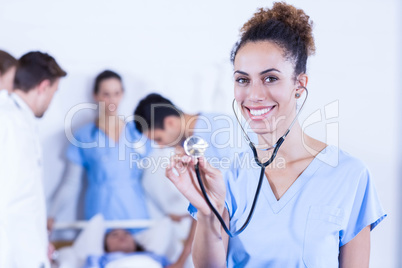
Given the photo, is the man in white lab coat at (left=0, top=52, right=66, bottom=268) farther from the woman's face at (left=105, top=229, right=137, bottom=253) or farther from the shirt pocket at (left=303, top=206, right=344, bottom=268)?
the shirt pocket at (left=303, top=206, right=344, bottom=268)

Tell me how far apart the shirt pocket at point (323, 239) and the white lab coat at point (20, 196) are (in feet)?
2.47

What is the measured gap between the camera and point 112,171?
1441mm

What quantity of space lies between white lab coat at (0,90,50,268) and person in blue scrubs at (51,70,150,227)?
0.44 ft

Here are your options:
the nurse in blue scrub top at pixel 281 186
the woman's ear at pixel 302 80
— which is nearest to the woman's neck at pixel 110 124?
the nurse in blue scrub top at pixel 281 186

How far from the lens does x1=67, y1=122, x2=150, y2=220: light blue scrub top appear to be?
1422mm

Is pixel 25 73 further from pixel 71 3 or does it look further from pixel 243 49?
pixel 243 49

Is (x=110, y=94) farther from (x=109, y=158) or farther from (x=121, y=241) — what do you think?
(x=121, y=241)

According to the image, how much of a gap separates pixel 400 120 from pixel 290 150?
2.03ft

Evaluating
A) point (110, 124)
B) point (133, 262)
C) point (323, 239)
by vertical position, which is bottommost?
point (133, 262)

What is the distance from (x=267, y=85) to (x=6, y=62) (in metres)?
0.82

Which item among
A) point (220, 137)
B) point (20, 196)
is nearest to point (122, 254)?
point (20, 196)

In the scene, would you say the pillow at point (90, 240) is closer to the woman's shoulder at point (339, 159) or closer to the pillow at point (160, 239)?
the pillow at point (160, 239)

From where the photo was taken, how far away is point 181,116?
144cm

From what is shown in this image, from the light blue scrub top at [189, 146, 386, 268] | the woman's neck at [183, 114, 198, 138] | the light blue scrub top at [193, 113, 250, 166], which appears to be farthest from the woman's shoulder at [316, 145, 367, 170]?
the woman's neck at [183, 114, 198, 138]
